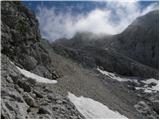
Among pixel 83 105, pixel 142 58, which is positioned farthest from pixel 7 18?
pixel 142 58

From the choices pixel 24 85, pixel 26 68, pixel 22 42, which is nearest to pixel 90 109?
pixel 24 85

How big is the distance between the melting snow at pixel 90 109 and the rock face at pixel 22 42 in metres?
6.54

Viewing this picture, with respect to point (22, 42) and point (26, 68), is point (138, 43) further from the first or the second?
point (26, 68)

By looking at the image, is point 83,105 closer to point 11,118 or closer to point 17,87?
point 17,87

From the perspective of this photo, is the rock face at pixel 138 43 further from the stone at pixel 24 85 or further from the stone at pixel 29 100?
the stone at pixel 29 100

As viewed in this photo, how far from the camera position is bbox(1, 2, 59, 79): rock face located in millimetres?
34000

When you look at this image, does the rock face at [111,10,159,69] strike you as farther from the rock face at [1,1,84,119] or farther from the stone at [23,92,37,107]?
the stone at [23,92,37,107]

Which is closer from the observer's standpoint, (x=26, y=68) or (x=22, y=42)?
(x=26, y=68)

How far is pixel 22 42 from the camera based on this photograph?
3650 centimetres

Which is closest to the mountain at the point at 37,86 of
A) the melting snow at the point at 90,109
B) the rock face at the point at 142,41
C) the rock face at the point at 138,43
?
the melting snow at the point at 90,109

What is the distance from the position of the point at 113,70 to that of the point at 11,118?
8288 centimetres

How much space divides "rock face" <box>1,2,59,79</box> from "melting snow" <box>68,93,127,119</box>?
258 inches

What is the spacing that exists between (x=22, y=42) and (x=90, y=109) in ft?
41.4

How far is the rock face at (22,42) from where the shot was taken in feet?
112
